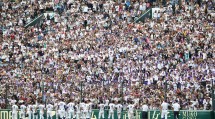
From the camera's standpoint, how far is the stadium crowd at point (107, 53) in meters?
55.3

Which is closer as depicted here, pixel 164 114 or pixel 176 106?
pixel 176 106

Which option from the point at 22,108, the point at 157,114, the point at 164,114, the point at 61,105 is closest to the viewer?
the point at 164,114

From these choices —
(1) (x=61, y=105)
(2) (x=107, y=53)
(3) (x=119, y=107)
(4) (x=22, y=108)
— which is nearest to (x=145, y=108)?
(3) (x=119, y=107)

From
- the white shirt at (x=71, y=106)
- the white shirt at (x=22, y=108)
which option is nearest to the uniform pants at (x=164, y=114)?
the white shirt at (x=71, y=106)

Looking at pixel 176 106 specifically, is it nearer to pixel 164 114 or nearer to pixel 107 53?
pixel 164 114

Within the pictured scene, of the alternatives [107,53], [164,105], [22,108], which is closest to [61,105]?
[22,108]

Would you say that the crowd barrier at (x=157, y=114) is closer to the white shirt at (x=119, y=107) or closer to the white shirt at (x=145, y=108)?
the white shirt at (x=119, y=107)

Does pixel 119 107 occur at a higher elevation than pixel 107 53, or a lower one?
lower

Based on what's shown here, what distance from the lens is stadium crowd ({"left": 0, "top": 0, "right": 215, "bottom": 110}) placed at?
182ft

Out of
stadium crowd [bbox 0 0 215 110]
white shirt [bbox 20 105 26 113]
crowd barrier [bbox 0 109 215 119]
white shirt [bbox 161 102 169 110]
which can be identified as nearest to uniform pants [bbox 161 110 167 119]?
white shirt [bbox 161 102 169 110]

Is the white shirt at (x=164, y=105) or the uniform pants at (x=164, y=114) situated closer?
the white shirt at (x=164, y=105)

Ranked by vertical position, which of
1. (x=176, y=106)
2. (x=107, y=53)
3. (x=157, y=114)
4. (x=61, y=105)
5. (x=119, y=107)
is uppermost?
(x=107, y=53)

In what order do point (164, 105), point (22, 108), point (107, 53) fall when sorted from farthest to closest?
1. point (107, 53)
2. point (22, 108)
3. point (164, 105)

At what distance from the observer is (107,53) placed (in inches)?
2527
